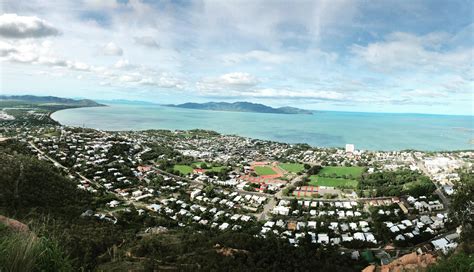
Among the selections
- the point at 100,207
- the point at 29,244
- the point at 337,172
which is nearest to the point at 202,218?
the point at 100,207

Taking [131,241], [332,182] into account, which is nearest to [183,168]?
[332,182]

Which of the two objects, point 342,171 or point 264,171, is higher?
point 342,171

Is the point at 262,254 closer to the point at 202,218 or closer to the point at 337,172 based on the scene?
the point at 202,218

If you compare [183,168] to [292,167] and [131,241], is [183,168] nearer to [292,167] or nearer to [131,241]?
[292,167]

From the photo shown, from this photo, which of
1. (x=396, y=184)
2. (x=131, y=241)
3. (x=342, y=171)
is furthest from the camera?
(x=342, y=171)

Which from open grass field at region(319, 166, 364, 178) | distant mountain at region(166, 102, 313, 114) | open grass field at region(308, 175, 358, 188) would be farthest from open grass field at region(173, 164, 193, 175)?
distant mountain at region(166, 102, 313, 114)

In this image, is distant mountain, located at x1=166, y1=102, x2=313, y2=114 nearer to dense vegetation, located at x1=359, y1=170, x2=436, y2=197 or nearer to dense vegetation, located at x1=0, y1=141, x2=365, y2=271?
dense vegetation, located at x1=359, y1=170, x2=436, y2=197

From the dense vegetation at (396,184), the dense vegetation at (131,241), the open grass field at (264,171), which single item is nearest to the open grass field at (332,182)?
the dense vegetation at (396,184)

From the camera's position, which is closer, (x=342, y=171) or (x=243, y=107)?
(x=342, y=171)
